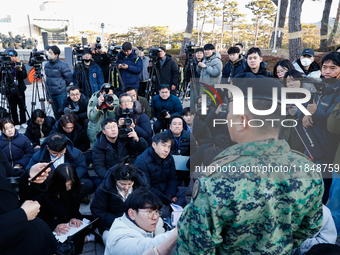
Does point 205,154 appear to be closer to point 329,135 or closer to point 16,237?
point 329,135

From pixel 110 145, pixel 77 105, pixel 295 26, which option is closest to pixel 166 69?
pixel 77 105

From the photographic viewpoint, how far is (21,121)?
5051 mm

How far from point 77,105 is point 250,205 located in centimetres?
350

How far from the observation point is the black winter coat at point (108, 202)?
2.20 m

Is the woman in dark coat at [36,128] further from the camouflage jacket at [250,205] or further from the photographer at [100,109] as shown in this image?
the camouflage jacket at [250,205]

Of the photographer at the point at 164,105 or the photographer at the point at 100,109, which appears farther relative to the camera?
the photographer at the point at 164,105

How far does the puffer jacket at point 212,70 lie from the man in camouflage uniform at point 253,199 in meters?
3.92

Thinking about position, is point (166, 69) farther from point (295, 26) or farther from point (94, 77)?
point (295, 26)

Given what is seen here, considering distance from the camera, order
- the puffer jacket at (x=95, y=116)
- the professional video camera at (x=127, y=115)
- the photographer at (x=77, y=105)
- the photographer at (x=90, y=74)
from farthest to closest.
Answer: the photographer at (x=90, y=74) < the photographer at (x=77, y=105) < the puffer jacket at (x=95, y=116) < the professional video camera at (x=127, y=115)

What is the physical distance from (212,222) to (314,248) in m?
0.74

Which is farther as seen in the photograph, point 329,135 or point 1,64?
point 1,64

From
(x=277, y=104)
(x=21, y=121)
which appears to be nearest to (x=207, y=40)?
(x=21, y=121)

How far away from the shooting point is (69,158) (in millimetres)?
2838

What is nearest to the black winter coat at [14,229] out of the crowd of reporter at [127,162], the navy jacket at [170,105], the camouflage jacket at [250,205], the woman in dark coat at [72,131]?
the crowd of reporter at [127,162]
